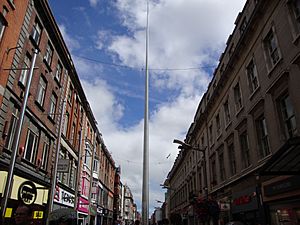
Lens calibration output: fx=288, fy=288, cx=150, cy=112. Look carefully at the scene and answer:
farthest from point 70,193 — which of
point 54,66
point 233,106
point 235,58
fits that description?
point 235,58

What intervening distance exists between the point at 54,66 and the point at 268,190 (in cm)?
1805

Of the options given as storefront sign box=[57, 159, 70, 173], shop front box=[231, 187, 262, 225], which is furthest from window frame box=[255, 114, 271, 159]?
storefront sign box=[57, 159, 70, 173]

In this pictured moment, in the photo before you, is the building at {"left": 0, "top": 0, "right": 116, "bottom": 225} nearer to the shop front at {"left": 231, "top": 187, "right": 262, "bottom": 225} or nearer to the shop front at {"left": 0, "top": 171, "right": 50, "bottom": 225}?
the shop front at {"left": 0, "top": 171, "right": 50, "bottom": 225}

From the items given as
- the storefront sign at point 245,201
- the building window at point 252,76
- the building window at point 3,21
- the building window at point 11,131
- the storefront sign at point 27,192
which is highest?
the building window at point 3,21

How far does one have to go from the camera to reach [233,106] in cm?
2089

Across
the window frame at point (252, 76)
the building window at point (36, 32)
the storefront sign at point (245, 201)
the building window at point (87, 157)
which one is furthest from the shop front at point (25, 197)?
the building window at point (87, 157)

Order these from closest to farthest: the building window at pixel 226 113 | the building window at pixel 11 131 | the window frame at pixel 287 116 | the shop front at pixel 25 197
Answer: the shop front at pixel 25 197, the window frame at pixel 287 116, the building window at pixel 11 131, the building window at pixel 226 113

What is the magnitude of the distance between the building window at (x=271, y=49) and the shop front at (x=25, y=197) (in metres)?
12.2

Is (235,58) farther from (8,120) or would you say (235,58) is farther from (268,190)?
(8,120)

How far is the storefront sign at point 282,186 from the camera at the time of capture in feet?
37.4

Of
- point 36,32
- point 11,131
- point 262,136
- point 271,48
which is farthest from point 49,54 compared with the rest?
point 262,136

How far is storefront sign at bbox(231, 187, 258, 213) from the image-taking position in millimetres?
15789

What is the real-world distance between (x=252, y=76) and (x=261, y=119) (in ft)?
10.0

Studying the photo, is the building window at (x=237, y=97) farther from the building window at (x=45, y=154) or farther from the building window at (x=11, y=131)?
the building window at (x=45, y=154)
